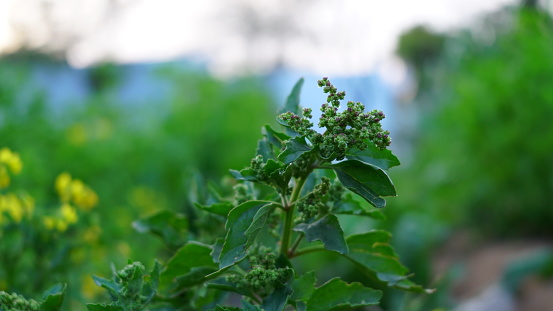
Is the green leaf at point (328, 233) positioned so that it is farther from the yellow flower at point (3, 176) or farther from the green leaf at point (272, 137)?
the yellow flower at point (3, 176)

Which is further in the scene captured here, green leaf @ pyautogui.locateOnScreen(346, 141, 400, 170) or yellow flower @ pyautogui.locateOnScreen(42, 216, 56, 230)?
yellow flower @ pyautogui.locateOnScreen(42, 216, 56, 230)

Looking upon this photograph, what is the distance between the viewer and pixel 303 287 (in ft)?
2.90

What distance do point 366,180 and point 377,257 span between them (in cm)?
20

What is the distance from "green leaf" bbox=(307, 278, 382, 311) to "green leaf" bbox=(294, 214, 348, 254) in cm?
7

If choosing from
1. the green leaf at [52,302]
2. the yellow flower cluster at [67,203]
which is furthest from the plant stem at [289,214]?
the yellow flower cluster at [67,203]

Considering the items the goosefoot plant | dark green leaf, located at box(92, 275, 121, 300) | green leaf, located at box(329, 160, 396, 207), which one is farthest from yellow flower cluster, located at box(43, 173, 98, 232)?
green leaf, located at box(329, 160, 396, 207)

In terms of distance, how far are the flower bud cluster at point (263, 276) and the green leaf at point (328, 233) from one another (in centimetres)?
6

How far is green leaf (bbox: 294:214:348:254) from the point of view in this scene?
2.74ft

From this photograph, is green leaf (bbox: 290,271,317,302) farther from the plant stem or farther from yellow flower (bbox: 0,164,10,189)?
yellow flower (bbox: 0,164,10,189)

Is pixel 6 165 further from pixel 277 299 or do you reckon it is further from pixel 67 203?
pixel 277 299

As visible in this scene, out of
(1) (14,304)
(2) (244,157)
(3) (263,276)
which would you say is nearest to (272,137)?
(3) (263,276)

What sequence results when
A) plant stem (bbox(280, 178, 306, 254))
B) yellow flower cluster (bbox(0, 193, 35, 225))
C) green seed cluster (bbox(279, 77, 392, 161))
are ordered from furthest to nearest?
yellow flower cluster (bbox(0, 193, 35, 225))
plant stem (bbox(280, 178, 306, 254))
green seed cluster (bbox(279, 77, 392, 161))

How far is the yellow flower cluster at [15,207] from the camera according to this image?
5.34ft

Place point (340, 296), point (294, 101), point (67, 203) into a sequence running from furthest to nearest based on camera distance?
1. point (67, 203)
2. point (294, 101)
3. point (340, 296)
